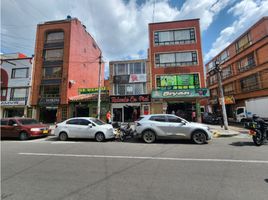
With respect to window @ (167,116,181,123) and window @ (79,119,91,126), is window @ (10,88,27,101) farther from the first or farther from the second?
window @ (167,116,181,123)

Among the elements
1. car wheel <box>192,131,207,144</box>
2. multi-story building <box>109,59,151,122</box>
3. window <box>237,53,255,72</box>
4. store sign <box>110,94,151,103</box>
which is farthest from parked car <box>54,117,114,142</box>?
window <box>237,53,255,72</box>

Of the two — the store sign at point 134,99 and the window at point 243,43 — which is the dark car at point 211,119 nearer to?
the store sign at point 134,99

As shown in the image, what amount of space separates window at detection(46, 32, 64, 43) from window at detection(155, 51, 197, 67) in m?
15.4

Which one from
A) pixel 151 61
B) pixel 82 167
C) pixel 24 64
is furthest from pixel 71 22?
pixel 82 167

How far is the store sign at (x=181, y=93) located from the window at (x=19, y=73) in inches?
761

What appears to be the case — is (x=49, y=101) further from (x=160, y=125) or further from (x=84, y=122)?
(x=160, y=125)

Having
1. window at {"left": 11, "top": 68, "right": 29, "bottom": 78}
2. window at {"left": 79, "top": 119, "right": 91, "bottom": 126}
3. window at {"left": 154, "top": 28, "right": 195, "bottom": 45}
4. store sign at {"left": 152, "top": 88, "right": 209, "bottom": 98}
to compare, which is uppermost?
window at {"left": 154, "top": 28, "right": 195, "bottom": 45}

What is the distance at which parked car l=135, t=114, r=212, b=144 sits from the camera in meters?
8.44

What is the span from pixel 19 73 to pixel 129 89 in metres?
17.2

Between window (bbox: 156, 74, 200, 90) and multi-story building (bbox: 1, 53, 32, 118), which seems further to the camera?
multi-story building (bbox: 1, 53, 32, 118)

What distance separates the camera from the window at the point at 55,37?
76.4 ft

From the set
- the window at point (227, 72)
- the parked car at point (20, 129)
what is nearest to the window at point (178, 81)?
the parked car at point (20, 129)

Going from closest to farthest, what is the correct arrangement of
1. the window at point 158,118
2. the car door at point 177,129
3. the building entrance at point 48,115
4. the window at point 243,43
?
the car door at point 177,129, the window at point 158,118, the building entrance at point 48,115, the window at point 243,43

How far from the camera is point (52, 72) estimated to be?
22312 millimetres
